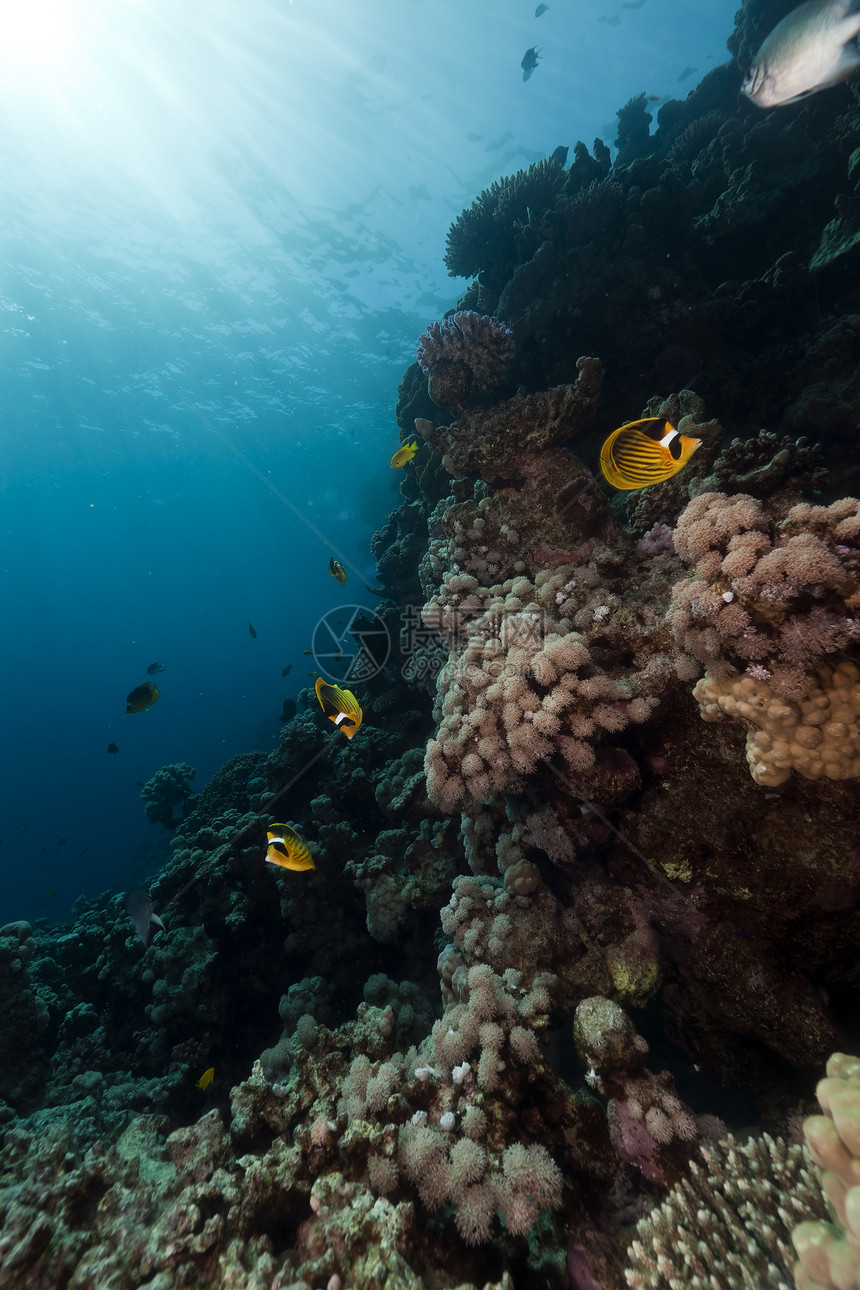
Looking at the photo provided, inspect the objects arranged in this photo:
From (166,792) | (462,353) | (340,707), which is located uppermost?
(462,353)

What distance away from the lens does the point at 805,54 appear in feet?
9.02

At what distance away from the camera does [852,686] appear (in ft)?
8.12

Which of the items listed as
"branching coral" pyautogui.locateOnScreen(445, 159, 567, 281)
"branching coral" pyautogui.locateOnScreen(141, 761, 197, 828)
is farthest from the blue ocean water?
"branching coral" pyautogui.locateOnScreen(445, 159, 567, 281)

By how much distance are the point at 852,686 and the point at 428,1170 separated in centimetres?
348

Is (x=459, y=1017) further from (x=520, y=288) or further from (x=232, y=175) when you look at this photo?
(x=232, y=175)

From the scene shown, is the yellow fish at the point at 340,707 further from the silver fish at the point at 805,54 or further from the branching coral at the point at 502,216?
the branching coral at the point at 502,216

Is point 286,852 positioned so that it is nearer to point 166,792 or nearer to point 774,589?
point 774,589

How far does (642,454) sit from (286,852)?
3.51 metres

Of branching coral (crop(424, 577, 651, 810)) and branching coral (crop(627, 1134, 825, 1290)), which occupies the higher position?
branching coral (crop(424, 577, 651, 810))

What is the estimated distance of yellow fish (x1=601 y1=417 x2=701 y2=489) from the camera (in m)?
2.22

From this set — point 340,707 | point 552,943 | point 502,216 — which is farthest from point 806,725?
point 502,216

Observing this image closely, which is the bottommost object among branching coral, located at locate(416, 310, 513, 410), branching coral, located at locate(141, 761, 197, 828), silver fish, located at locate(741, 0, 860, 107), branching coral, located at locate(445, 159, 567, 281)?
silver fish, located at locate(741, 0, 860, 107)

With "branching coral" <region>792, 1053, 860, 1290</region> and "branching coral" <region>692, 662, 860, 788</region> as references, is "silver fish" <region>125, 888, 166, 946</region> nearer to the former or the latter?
"branching coral" <region>792, 1053, 860, 1290</region>

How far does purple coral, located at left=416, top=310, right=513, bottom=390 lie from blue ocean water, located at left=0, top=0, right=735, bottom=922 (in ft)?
80.4
